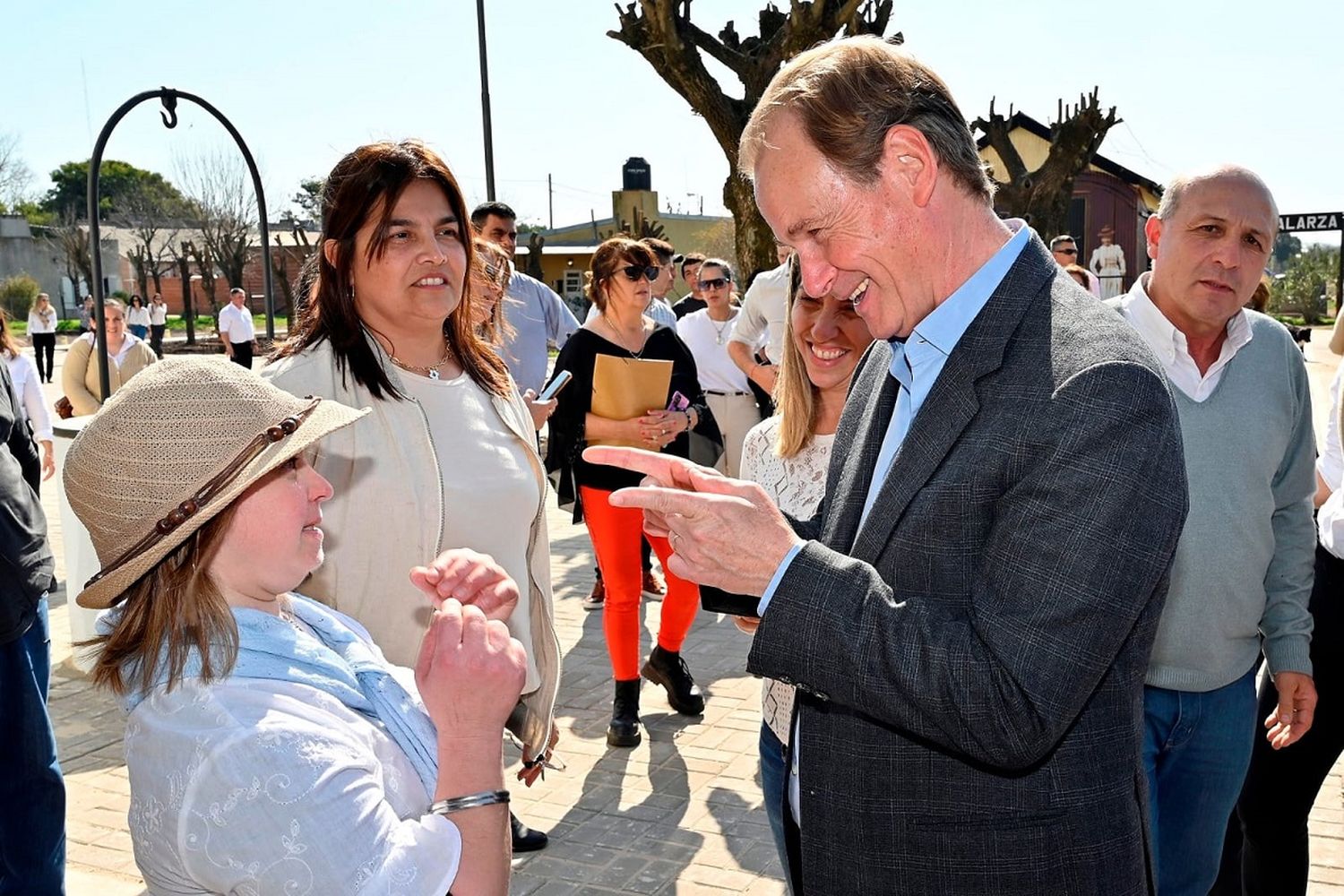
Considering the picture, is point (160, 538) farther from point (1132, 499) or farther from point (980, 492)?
point (1132, 499)

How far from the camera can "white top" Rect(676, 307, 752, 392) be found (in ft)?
25.4

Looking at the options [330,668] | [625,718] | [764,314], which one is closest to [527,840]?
[625,718]

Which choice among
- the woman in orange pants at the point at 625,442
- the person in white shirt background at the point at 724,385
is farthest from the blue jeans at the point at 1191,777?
the person in white shirt background at the point at 724,385

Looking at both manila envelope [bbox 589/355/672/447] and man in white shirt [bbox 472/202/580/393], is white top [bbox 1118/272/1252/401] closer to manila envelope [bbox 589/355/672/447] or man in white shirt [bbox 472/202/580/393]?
manila envelope [bbox 589/355/672/447]

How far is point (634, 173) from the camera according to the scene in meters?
44.6

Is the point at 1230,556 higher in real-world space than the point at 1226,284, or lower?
lower

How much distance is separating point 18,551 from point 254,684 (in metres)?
2.16

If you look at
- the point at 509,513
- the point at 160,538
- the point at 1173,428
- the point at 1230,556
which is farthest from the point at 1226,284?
the point at 160,538

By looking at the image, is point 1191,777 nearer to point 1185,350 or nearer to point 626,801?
point 1185,350

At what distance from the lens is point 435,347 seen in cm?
316

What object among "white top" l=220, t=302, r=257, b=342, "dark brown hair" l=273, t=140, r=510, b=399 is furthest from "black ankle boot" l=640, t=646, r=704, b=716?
"white top" l=220, t=302, r=257, b=342

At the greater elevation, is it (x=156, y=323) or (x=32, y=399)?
(x=32, y=399)

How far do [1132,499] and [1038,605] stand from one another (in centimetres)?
19

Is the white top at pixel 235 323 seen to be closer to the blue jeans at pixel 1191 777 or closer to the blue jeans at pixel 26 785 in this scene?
the blue jeans at pixel 26 785
